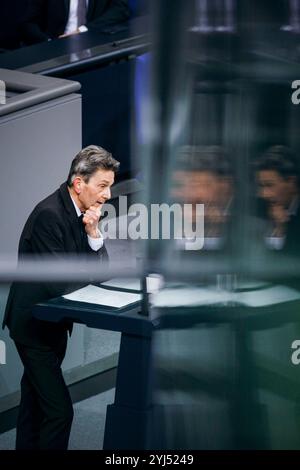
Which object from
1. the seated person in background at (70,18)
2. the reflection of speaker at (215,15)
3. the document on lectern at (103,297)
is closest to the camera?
the reflection of speaker at (215,15)

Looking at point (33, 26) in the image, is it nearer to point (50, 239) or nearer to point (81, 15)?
point (81, 15)

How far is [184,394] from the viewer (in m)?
1.86

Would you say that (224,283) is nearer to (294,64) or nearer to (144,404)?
(294,64)

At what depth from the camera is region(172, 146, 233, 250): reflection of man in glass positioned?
5.75 ft

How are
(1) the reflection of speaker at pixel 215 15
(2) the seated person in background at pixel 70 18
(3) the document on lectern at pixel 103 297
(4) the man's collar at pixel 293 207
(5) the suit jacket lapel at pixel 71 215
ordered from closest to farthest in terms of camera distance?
1. (1) the reflection of speaker at pixel 215 15
2. (4) the man's collar at pixel 293 207
3. (3) the document on lectern at pixel 103 297
4. (5) the suit jacket lapel at pixel 71 215
5. (2) the seated person in background at pixel 70 18

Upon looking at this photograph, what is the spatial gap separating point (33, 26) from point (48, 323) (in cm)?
295

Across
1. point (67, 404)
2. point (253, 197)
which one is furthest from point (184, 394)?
point (67, 404)


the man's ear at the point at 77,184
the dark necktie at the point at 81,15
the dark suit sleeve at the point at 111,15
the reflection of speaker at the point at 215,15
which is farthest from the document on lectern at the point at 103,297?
the dark necktie at the point at 81,15

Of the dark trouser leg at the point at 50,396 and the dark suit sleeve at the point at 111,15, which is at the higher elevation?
the dark suit sleeve at the point at 111,15

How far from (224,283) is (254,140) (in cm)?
26

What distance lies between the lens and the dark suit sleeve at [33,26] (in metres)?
5.43

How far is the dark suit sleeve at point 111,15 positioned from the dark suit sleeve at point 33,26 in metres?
0.26

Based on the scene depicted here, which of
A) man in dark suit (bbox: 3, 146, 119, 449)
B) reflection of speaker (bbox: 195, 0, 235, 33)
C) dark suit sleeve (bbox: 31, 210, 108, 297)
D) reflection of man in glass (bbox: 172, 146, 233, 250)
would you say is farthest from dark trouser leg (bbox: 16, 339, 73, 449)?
reflection of speaker (bbox: 195, 0, 235, 33)

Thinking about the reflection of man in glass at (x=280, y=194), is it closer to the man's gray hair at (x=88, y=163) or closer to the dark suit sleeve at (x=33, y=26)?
the man's gray hair at (x=88, y=163)
